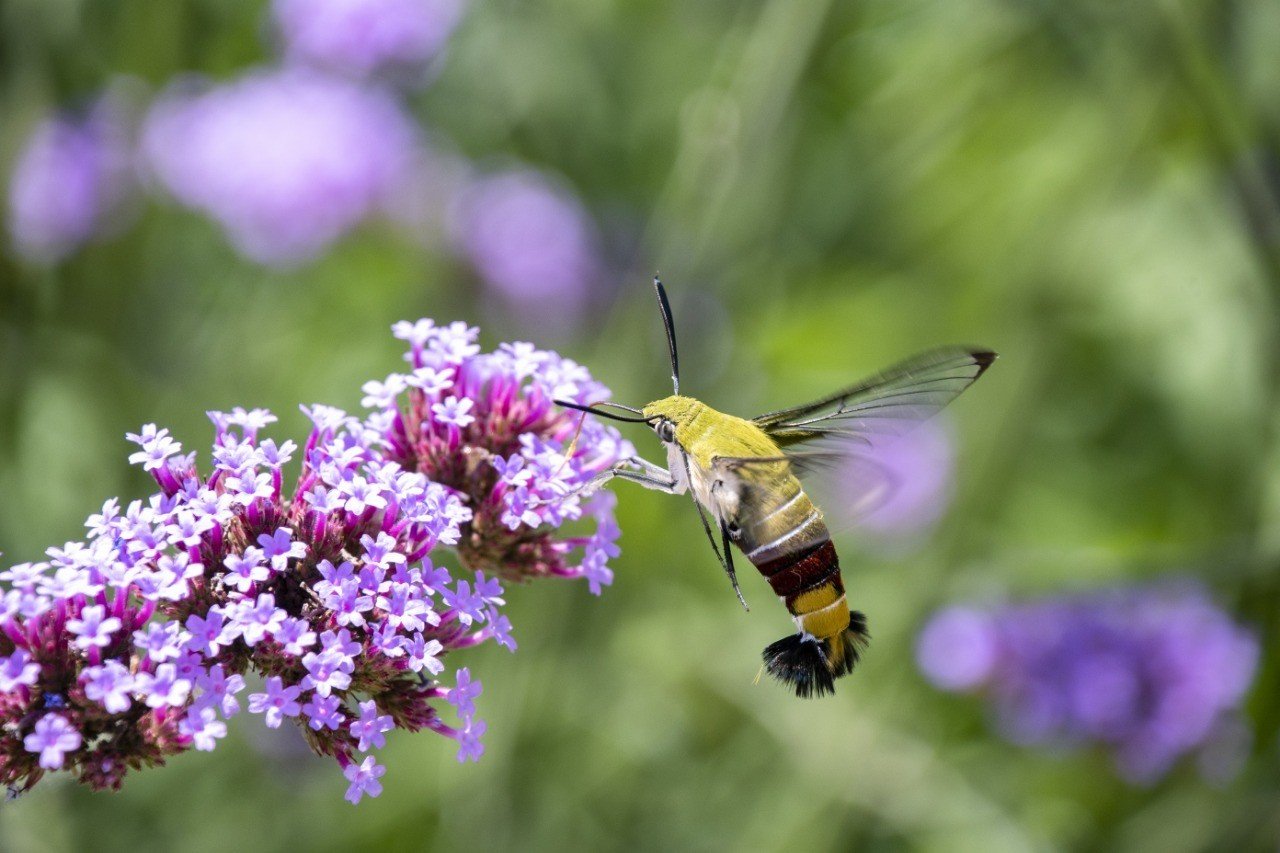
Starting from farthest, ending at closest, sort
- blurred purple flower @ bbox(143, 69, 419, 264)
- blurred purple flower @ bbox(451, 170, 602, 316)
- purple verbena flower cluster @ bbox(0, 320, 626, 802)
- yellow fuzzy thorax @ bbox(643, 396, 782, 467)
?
blurred purple flower @ bbox(451, 170, 602, 316) → blurred purple flower @ bbox(143, 69, 419, 264) → yellow fuzzy thorax @ bbox(643, 396, 782, 467) → purple verbena flower cluster @ bbox(0, 320, 626, 802)

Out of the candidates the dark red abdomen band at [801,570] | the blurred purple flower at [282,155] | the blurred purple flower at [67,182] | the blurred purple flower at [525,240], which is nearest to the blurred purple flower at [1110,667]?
the dark red abdomen band at [801,570]

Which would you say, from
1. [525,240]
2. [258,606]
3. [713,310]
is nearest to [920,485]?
[713,310]

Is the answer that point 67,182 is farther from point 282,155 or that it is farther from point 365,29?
point 365,29

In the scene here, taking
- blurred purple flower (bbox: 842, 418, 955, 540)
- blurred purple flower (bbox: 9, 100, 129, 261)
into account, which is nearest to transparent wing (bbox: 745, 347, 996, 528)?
blurred purple flower (bbox: 842, 418, 955, 540)

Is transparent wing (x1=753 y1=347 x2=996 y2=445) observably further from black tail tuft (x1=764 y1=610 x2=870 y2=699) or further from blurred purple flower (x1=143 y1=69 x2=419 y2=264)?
blurred purple flower (x1=143 y1=69 x2=419 y2=264)

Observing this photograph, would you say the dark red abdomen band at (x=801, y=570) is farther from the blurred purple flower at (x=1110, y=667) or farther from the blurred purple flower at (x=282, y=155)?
the blurred purple flower at (x=282, y=155)

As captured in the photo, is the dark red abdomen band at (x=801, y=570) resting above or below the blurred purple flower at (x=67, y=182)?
below
